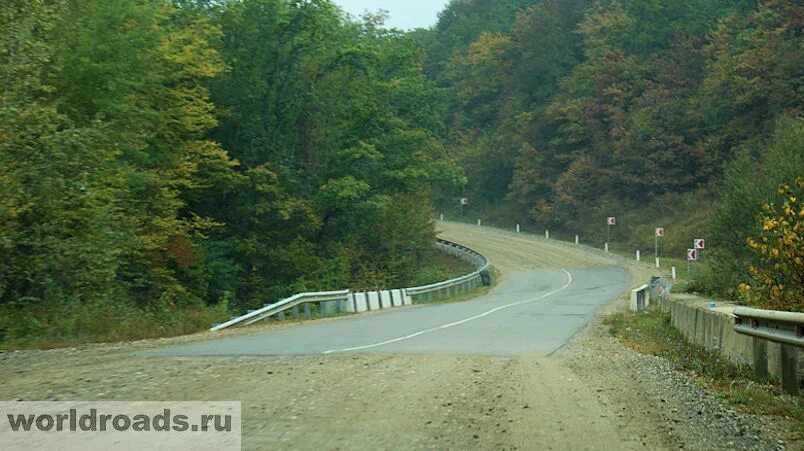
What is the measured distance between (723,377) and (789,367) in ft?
4.44

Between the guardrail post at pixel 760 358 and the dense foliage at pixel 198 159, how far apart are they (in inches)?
520

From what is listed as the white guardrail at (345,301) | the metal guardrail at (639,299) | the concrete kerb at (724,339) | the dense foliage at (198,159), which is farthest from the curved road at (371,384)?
the metal guardrail at (639,299)

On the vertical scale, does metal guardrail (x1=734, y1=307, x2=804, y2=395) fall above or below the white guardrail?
above

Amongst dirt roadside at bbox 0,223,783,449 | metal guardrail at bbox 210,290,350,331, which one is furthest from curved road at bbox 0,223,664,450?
metal guardrail at bbox 210,290,350,331

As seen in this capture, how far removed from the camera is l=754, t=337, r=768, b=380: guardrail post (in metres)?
11.8

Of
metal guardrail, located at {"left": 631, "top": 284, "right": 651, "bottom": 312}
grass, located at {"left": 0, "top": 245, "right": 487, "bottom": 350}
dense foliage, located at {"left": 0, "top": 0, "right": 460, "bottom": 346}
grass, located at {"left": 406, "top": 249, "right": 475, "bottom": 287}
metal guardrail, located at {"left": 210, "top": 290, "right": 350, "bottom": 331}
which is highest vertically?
dense foliage, located at {"left": 0, "top": 0, "right": 460, "bottom": 346}

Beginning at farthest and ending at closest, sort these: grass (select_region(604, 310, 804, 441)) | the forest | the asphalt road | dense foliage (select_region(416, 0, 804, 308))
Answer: dense foliage (select_region(416, 0, 804, 308)), the forest, the asphalt road, grass (select_region(604, 310, 804, 441))

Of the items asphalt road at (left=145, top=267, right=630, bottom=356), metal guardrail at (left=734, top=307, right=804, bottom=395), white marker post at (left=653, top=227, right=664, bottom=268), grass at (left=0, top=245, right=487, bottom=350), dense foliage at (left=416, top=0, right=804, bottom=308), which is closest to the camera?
metal guardrail at (left=734, top=307, right=804, bottom=395)

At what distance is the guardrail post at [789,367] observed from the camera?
10.8 meters

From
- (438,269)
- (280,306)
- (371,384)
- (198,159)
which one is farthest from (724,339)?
(438,269)

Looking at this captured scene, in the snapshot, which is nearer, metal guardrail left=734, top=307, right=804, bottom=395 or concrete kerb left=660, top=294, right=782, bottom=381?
metal guardrail left=734, top=307, right=804, bottom=395

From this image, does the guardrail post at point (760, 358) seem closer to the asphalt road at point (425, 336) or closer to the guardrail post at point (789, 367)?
the guardrail post at point (789, 367)

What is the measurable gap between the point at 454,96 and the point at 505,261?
4892 centimetres

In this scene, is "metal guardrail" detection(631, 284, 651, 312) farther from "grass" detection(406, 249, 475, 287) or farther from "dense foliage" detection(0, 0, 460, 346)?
"grass" detection(406, 249, 475, 287)
